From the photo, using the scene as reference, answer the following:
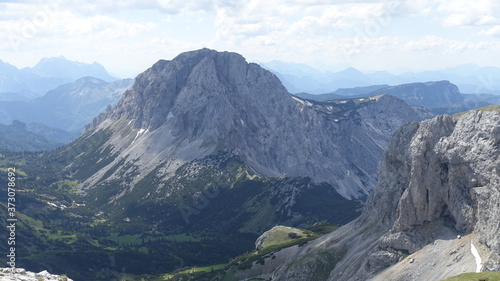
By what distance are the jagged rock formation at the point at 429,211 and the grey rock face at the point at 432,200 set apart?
217 millimetres

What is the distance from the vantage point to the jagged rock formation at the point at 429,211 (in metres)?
103

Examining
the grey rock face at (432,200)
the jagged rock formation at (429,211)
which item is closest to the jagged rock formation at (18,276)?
the jagged rock formation at (429,211)

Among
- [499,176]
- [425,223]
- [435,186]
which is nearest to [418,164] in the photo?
[435,186]

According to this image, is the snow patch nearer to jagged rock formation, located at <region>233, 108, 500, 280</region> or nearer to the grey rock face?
jagged rock formation, located at <region>233, 108, 500, 280</region>

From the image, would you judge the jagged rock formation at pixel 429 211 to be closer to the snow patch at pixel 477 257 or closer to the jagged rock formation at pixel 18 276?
the snow patch at pixel 477 257

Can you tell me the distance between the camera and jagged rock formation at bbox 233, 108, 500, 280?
10319cm

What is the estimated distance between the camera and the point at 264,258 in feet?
580

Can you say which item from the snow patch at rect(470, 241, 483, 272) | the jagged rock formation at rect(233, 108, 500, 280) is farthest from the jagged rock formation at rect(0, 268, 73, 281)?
the snow patch at rect(470, 241, 483, 272)

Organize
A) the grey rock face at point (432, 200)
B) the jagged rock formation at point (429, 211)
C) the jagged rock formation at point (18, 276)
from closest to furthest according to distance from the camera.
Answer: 1. the jagged rock formation at point (18, 276)
2. the grey rock face at point (432, 200)
3. the jagged rock formation at point (429, 211)

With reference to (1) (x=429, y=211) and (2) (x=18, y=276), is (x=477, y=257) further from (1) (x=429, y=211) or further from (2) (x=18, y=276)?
(2) (x=18, y=276)

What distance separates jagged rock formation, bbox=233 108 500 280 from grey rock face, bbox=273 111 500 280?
0.22 metres

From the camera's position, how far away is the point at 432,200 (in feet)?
395

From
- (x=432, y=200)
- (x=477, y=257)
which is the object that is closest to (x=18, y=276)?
(x=477, y=257)

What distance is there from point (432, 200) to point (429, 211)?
9.74 feet
